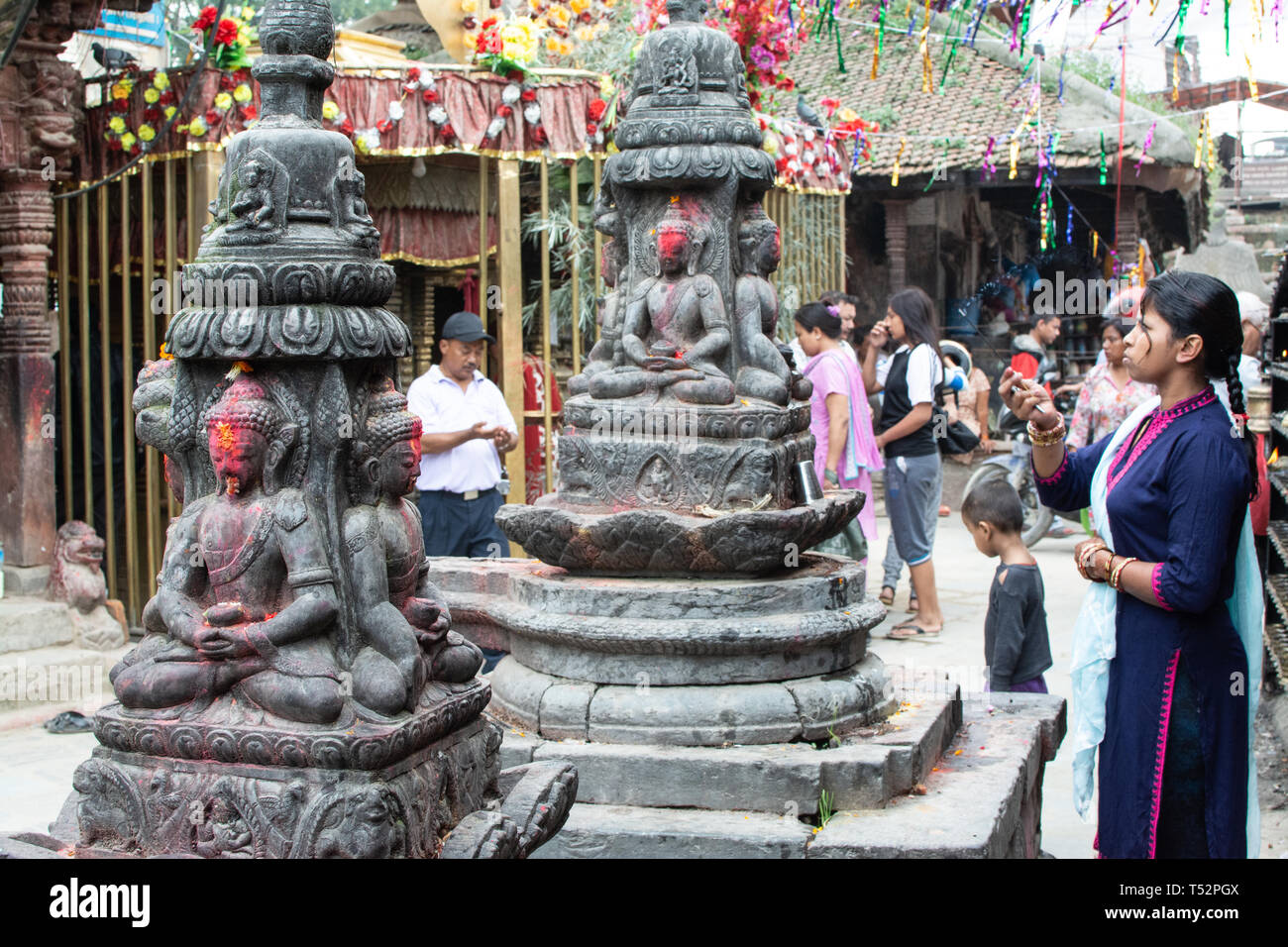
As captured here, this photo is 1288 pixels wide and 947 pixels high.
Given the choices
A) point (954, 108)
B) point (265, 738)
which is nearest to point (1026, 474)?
point (954, 108)

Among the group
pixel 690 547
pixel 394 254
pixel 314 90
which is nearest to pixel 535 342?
pixel 394 254

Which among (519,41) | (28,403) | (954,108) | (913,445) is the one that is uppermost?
(954,108)

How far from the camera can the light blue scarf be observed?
331 centimetres

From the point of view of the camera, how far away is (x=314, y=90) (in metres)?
2.99

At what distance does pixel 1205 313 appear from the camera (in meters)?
3.28

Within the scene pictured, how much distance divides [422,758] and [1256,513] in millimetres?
4595

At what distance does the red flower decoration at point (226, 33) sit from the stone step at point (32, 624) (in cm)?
296

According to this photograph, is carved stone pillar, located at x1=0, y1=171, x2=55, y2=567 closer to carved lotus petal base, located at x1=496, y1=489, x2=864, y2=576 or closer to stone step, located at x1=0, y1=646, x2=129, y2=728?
stone step, located at x1=0, y1=646, x2=129, y2=728

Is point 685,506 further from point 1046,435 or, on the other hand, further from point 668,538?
point 1046,435

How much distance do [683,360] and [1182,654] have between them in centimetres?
209

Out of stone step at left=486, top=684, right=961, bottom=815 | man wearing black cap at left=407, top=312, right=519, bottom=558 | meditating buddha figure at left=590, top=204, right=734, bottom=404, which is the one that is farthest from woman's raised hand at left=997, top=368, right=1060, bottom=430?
man wearing black cap at left=407, top=312, right=519, bottom=558

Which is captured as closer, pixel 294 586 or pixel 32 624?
pixel 294 586

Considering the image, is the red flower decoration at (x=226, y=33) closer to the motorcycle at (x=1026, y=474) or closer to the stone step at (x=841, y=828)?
the stone step at (x=841, y=828)
